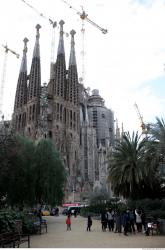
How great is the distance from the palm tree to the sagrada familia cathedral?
52.7m

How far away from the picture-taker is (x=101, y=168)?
112 meters

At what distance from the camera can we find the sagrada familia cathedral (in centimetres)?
9319

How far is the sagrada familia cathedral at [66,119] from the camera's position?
93.2m

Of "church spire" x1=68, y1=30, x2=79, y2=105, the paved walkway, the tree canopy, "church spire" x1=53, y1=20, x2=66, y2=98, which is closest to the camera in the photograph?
the paved walkway

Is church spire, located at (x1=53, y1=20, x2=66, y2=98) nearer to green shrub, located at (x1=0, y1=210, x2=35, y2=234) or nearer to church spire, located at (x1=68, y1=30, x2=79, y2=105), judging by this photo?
church spire, located at (x1=68, y1=30, x2=79, y2=105)

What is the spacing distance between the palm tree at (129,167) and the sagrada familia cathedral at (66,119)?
5272cm

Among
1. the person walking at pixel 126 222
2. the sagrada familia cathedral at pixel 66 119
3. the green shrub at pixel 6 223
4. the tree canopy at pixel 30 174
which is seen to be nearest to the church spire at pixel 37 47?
the sagrada familia cathedral at pixel 66 119

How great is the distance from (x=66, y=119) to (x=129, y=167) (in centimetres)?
6848

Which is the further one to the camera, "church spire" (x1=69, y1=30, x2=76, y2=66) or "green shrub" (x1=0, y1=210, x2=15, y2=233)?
"church spire" (x1=69, y1=30, x2=76, y2=66)

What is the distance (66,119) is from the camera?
325 ft

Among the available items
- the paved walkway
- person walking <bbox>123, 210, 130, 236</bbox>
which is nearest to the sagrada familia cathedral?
person walking <bbox>123, 210, 130, 236</bbox>

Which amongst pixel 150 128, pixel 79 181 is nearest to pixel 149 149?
pixel 150 128

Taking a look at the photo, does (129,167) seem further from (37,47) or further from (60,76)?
(37,47)

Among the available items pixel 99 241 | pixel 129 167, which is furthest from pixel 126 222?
pixel 129 167
